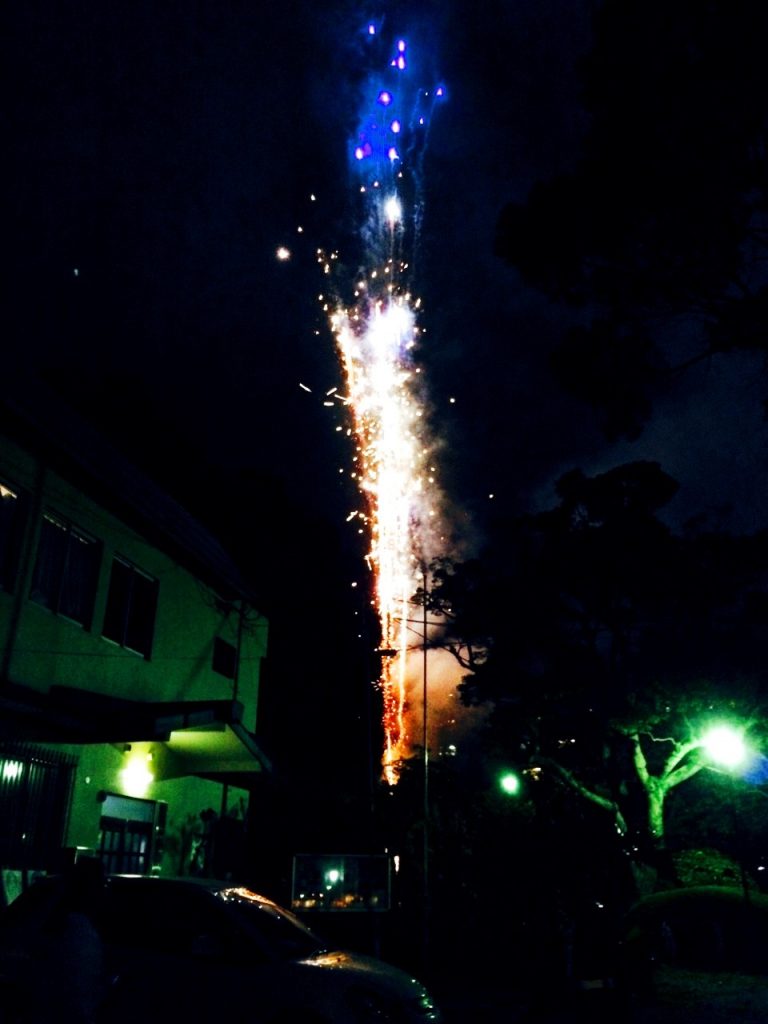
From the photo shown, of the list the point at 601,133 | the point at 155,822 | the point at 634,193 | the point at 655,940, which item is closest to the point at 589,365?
the point at 634,193

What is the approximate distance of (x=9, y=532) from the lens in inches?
404

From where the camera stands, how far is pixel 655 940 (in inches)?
651

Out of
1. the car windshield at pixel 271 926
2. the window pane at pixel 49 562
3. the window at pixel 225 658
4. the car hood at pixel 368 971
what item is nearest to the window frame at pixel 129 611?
the window pane at pixel 49 562

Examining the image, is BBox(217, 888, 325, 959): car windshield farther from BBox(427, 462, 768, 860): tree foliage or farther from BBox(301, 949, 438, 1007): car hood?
BBox(427, 462, 768, 860): tree foliage

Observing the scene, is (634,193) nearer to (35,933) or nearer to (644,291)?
(644,291)

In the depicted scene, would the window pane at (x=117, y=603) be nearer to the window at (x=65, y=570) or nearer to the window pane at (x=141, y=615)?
the window pane at (x=141, y=615)

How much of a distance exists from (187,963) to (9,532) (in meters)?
6.24

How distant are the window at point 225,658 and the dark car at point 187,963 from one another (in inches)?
380

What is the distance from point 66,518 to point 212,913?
658 cm

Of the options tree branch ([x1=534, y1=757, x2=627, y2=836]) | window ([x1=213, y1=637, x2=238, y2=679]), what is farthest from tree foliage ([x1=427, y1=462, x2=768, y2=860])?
window ([x1=213, y1=637, x2=238, y2=679])

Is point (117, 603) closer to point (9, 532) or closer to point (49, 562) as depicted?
point (49, 562)

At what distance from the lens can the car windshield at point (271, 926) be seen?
21.0 ft

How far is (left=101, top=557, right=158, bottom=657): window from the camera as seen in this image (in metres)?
Result: 12.7

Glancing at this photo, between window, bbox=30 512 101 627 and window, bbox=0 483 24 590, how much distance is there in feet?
1.58
